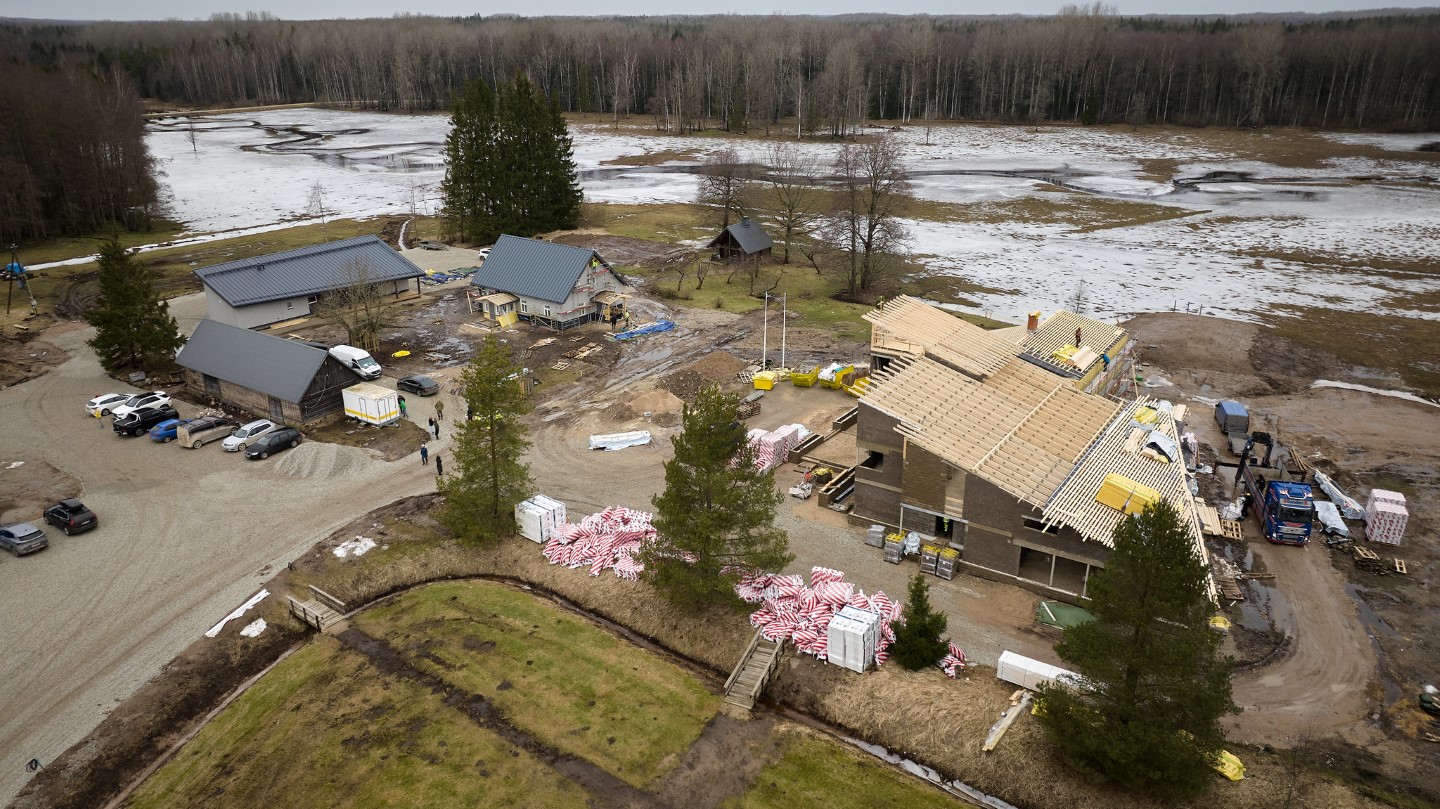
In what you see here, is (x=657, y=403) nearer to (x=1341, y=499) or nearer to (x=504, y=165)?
(x=1341, y=499)

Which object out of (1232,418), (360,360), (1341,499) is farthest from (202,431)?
(1341,499)

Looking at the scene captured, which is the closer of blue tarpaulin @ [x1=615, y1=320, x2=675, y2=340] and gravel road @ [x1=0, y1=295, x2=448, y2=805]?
gravel road @ [x1=0, y1=295, x2=448, y2=805]

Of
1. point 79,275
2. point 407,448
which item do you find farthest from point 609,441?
point 79,275

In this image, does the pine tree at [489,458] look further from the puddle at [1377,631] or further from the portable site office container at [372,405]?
the puddle at [1377,631]

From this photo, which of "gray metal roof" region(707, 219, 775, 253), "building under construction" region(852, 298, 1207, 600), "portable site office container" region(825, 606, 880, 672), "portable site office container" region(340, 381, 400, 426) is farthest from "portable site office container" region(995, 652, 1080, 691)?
"gray metal roof" region(707, 219, 775, 253)

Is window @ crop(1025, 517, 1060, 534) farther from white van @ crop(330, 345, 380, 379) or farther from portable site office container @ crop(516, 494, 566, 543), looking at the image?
white van @ crop(330, 345, 380, 379)

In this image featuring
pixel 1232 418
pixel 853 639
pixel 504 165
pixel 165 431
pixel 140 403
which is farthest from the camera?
pixel 504 165
